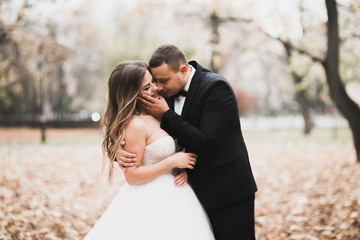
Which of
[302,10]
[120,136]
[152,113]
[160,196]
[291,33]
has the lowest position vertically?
[160,196]

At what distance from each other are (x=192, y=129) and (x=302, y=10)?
345 inches

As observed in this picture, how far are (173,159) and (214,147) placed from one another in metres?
0.35

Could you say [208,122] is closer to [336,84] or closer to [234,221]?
[234,221]

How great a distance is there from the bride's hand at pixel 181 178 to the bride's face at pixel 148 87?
0.70m

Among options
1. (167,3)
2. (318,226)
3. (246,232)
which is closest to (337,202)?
(318,226)

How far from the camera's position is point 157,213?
2.69 m

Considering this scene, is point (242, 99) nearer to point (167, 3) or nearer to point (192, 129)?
point (167, 3)

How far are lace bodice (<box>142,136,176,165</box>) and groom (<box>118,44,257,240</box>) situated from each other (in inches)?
3.3

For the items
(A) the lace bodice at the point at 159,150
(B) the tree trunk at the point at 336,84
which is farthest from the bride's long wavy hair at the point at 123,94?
(B) the tree trunk at the point at 336,84

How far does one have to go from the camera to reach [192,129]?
2.59m

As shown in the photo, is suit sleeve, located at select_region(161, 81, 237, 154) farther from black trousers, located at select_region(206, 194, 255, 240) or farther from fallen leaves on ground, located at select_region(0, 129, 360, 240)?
fallen leaves on ground, located at select_region(0, 129, 360, 240)

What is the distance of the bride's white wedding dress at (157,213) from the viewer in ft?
8.73

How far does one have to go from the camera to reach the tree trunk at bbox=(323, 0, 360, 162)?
785 centimetres

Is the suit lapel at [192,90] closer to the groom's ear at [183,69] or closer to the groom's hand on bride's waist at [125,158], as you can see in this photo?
the groom's ear at [183,69]
